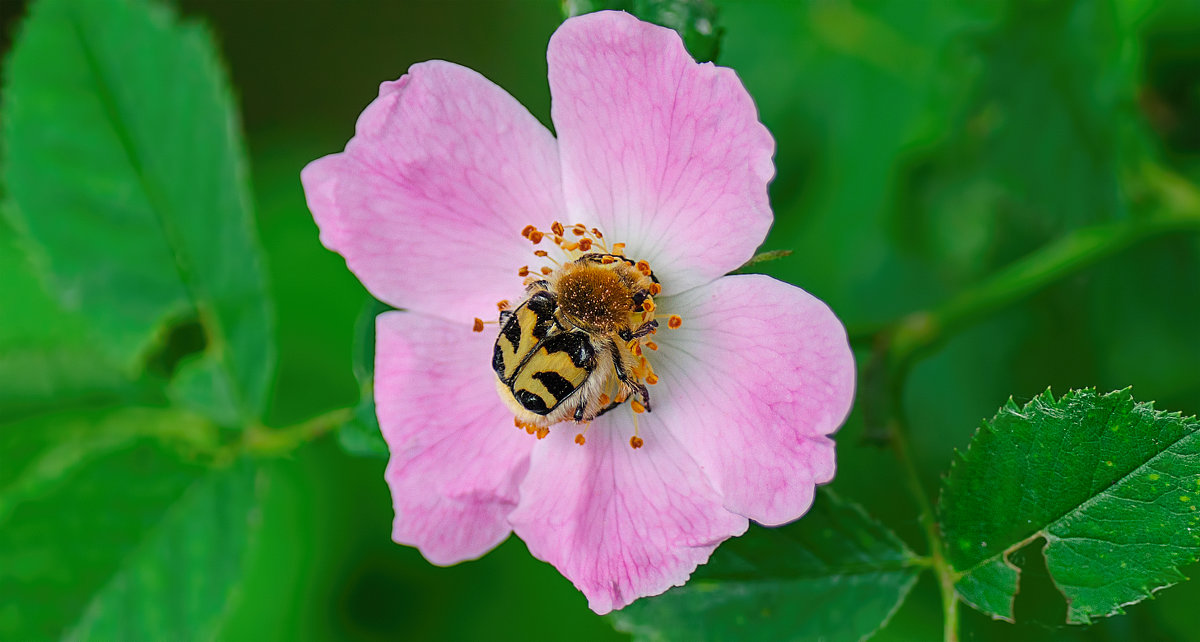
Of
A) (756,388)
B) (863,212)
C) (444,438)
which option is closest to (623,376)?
(756,388)

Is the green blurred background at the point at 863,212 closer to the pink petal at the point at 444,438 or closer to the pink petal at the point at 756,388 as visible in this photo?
the pink petal at the point at 756,388

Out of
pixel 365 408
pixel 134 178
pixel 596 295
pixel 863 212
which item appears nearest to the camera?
pixel 596 295

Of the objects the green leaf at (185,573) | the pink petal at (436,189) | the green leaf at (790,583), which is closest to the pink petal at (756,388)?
the green leaf at (790,583)

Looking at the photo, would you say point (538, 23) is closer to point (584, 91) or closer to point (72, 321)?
point (72, 321)

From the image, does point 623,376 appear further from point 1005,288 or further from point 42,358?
point 42,358

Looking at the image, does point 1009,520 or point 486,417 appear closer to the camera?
point 1009,520

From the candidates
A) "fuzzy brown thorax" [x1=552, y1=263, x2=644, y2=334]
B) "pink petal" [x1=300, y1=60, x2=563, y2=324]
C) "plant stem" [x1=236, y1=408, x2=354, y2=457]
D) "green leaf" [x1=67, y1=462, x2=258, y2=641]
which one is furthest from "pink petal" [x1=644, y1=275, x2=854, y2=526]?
"green leaf" [x1=67, y1=462, x2=258, y2=641]

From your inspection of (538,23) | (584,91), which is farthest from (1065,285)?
(538,23)
